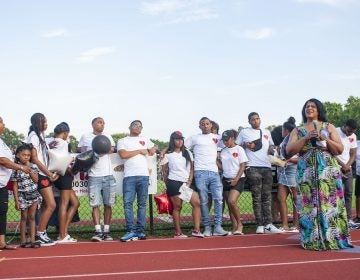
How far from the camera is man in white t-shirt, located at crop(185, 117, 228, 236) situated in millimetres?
9062

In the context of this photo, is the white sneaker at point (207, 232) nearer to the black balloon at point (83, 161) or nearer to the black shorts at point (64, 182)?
the black balloon at point (83, 161)

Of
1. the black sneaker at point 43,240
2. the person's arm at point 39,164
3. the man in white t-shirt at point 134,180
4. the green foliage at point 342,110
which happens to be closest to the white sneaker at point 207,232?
the man in white t-shirt at point 134,180

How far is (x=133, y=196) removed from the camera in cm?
886

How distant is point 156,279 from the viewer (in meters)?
5.20

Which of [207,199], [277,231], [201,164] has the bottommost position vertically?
[277,231]

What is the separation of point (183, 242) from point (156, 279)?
305 centimetres

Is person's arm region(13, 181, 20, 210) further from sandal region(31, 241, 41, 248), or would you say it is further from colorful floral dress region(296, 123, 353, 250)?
colorful floral dress region(296, 123, 353, 250)

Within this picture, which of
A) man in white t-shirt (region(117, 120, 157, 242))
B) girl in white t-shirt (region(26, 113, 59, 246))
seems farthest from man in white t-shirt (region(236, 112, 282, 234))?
girl in white t-shirt (region(26, 113, 59, 246))

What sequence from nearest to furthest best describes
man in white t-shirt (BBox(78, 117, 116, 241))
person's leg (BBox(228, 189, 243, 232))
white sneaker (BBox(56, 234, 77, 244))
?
1. white sneaker (BBox(56, 234, 77, 244))
2. man in white t-shirt (BBox(78, 117, 116, 241))
3. person's leg (BBox(228, 189, 243, 232))

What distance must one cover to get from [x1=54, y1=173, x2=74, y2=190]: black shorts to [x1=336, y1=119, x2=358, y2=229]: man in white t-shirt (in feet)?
16.4

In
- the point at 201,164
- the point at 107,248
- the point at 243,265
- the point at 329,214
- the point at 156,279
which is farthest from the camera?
the point at 201,164

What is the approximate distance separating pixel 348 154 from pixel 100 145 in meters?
4.86

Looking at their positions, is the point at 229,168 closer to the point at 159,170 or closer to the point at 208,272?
the point at 159,170

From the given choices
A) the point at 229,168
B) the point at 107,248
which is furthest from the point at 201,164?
the point at 107,248
